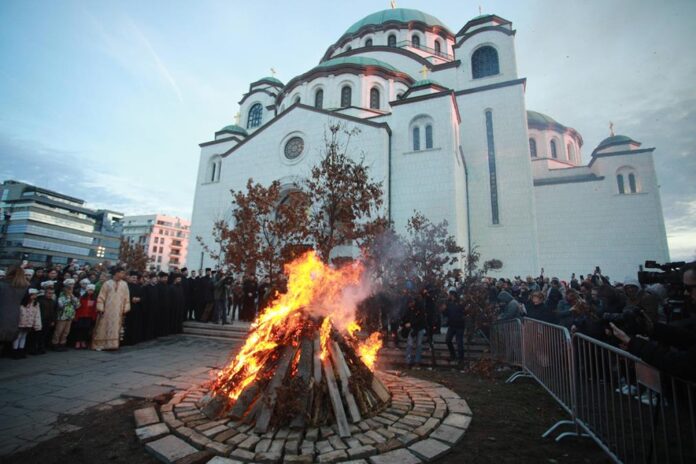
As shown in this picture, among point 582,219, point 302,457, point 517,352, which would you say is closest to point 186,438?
point 302,457

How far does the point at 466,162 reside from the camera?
886 inches

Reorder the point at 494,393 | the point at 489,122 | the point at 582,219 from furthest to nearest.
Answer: the point at 582,219 < the point at 489,122 < the point at 494,393

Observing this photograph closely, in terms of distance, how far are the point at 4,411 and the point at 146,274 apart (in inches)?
351

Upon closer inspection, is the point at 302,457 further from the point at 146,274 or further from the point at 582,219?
the point at 582,219

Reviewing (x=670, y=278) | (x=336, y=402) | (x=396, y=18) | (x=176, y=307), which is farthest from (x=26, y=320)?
(x=396, y=18)

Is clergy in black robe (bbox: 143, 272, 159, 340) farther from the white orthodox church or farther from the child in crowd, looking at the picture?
the white orthodox church

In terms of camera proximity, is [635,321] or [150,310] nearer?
[635,321]

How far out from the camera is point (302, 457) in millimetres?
3059

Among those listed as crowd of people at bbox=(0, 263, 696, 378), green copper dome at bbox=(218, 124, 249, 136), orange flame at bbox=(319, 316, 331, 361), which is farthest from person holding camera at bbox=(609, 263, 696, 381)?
green copper dome at bbox=(218, 124, 249, 136)

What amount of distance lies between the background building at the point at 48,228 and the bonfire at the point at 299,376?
8207cm

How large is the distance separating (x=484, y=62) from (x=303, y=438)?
27.8 meters

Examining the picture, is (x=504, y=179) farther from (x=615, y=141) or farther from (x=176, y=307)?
(x=176, y=307)

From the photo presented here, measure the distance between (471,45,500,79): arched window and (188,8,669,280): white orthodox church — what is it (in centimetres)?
9

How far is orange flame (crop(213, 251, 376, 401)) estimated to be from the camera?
4320mm
